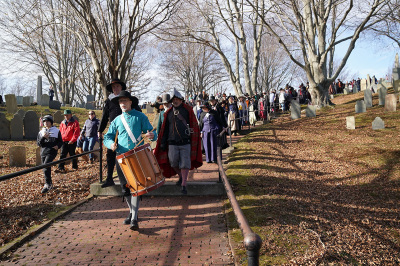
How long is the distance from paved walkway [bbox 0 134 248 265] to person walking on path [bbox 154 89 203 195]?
0.75 meters

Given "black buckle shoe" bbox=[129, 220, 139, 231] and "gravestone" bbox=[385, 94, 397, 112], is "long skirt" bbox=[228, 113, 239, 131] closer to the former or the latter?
"gravestone" bbox=[385, 94, 397, 112]

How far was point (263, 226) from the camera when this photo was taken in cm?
489

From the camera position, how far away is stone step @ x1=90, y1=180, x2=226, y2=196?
6.75 meters

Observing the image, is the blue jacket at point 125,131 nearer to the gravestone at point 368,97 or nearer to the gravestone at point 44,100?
the gravestone at point 368,97

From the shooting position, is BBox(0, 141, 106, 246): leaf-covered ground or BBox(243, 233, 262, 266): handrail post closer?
BBox(243, 233, 262, 266): handrail post

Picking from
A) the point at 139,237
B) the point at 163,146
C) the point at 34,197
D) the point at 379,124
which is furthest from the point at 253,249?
the point at 379,124

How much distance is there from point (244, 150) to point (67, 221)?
6945 millimetres

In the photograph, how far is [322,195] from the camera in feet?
22.4

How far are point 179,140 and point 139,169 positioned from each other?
1733 mm

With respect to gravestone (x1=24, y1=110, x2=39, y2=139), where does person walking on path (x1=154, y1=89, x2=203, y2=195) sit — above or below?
below

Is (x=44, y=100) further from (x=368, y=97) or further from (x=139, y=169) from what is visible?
(x=139, y=169)

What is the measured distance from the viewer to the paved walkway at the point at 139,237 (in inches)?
163

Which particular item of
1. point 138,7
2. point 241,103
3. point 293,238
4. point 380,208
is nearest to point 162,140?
point 293,238

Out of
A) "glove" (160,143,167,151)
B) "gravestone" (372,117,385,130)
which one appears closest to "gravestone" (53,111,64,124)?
"glove" (160,143,167,151)
